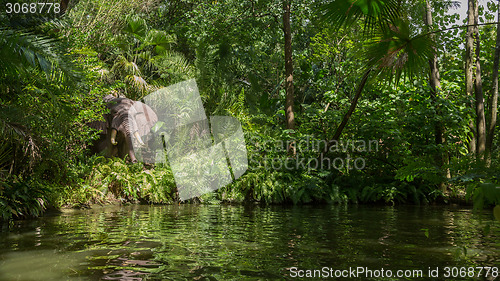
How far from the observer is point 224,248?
13.9 ft

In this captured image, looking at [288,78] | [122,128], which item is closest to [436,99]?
[288,78]

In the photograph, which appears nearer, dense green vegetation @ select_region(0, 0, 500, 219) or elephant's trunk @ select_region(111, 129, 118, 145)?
dense green vegetation @ select_region(0, 0, 500, 219)

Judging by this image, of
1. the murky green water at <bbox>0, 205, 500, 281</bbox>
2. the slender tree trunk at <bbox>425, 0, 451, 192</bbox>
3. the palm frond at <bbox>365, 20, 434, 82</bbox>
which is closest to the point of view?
the murky green water at <bbox>0, 205, 500, 281</bbox>

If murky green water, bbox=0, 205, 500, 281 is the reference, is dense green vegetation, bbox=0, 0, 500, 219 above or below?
above

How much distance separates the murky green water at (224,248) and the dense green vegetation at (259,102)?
0.95m

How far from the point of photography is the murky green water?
3.23 m

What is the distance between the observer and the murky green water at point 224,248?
3.23 meters

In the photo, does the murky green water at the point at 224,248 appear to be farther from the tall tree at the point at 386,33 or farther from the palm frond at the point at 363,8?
the palm frond at the point at 363,8

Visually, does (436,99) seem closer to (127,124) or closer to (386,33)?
(386,33)

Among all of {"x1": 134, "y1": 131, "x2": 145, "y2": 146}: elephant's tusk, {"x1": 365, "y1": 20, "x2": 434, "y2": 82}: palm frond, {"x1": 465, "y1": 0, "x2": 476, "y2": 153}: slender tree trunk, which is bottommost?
{"x1": 134, "y1": 131, "x2": 145, "y2": 146}: elephant's tusk

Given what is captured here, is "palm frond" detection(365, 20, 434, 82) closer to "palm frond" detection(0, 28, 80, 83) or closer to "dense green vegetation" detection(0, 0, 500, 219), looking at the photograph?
"dense green vegetation" detection(0, 0, 500, 219)

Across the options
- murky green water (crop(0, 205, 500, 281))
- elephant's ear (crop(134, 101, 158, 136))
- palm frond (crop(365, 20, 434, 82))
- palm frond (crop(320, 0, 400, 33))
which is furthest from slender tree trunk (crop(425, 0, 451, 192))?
elephant's ear (crop(134, 101, 158, 136))

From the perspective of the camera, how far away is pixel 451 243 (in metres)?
4.60

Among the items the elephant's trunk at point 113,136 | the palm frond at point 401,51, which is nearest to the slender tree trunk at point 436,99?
the palm frond at point 401,51
